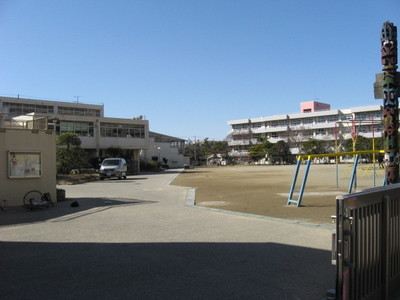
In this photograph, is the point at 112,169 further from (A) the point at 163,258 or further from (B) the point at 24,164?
(A) the point at 163,258

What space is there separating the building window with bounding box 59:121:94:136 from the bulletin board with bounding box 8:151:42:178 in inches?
1445

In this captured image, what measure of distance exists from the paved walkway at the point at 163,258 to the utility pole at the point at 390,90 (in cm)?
202

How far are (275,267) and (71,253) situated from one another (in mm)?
3425

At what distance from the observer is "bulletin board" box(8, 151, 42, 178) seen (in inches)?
500

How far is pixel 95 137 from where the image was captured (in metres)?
51.1

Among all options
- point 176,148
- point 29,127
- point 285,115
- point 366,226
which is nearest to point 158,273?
point 366,226

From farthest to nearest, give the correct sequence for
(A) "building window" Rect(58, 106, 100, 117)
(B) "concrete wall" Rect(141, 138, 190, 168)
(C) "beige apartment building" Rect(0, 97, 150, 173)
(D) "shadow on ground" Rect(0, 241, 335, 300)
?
(B) "concrete wall" Rect(141, 138, 190, 168) < (A) "building window" Rect(58, 106, 100, 117) < (C) "beige apartment building" Rect(0, 97, 150, 173) < (D) "shadow on ground" Rect(0, 241, 335, 300)

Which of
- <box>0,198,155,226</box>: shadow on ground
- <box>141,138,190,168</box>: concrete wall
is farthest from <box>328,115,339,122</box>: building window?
<box>0,198,155,226</box>: shadow on ground

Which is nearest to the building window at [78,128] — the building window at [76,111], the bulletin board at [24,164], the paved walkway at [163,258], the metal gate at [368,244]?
the building window at [76,111]

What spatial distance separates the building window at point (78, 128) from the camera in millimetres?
48531

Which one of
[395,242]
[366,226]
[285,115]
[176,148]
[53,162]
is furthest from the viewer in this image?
[285,115]

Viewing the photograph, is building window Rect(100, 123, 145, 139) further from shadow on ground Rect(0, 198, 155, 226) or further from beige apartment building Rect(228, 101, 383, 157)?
beige apartment building Rect(228, 101, 383, 157)

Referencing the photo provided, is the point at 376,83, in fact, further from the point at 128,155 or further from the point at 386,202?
the point at 128,155

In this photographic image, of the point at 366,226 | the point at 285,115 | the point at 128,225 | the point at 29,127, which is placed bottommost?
the point at 128,225
